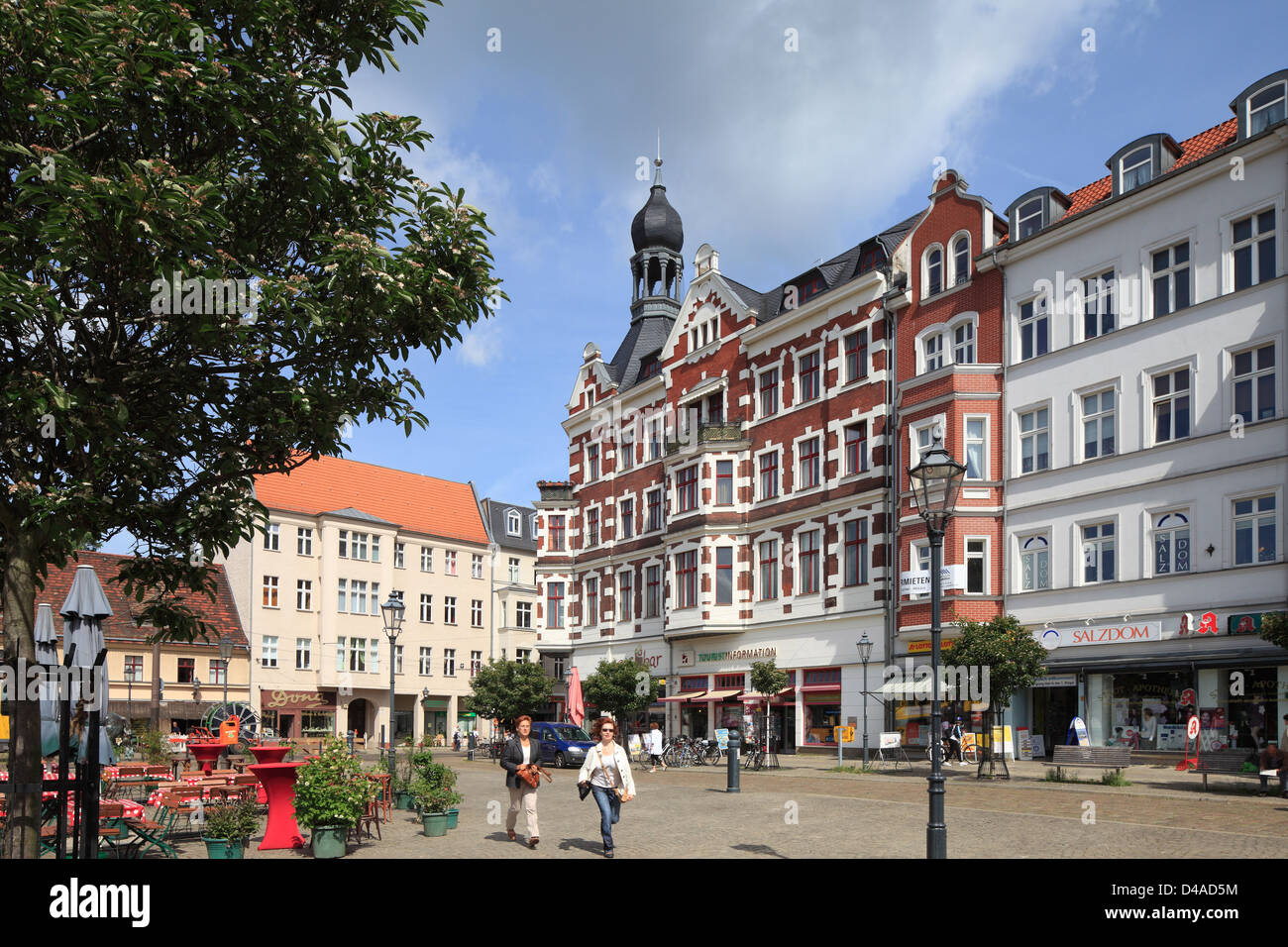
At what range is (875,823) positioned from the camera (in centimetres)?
1841

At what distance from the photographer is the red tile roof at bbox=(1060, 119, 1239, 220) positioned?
98.3 ft

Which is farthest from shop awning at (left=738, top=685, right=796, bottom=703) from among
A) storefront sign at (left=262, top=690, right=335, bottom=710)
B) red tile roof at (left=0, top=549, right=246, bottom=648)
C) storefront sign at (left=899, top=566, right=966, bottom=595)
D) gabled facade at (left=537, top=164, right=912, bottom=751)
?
storefront sign at (left=262, top=690, right=335, bottom=710)

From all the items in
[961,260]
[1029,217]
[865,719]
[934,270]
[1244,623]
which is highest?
[1029,217]

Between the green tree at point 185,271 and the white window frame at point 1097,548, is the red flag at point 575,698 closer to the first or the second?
the white window frame at point 1097,548

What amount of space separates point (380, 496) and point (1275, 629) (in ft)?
189

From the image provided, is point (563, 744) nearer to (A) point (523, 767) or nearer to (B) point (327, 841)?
(A) point (523, 767)

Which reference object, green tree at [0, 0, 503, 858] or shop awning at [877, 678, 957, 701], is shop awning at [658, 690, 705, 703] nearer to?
shop awning at [877, 678, 957, 701]

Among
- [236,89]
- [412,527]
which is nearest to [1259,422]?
[236,89]

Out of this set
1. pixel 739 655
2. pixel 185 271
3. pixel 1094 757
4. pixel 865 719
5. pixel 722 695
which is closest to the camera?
pixel 185 271

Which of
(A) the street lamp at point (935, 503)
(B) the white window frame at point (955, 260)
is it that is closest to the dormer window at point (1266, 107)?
(B) the white window frame at point (955, 260)

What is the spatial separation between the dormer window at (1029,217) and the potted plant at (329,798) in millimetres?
27292

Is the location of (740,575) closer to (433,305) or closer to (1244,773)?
(1244,773)

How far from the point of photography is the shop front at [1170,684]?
27.3 metres

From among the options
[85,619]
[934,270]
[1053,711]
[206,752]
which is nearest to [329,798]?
[85,619]
